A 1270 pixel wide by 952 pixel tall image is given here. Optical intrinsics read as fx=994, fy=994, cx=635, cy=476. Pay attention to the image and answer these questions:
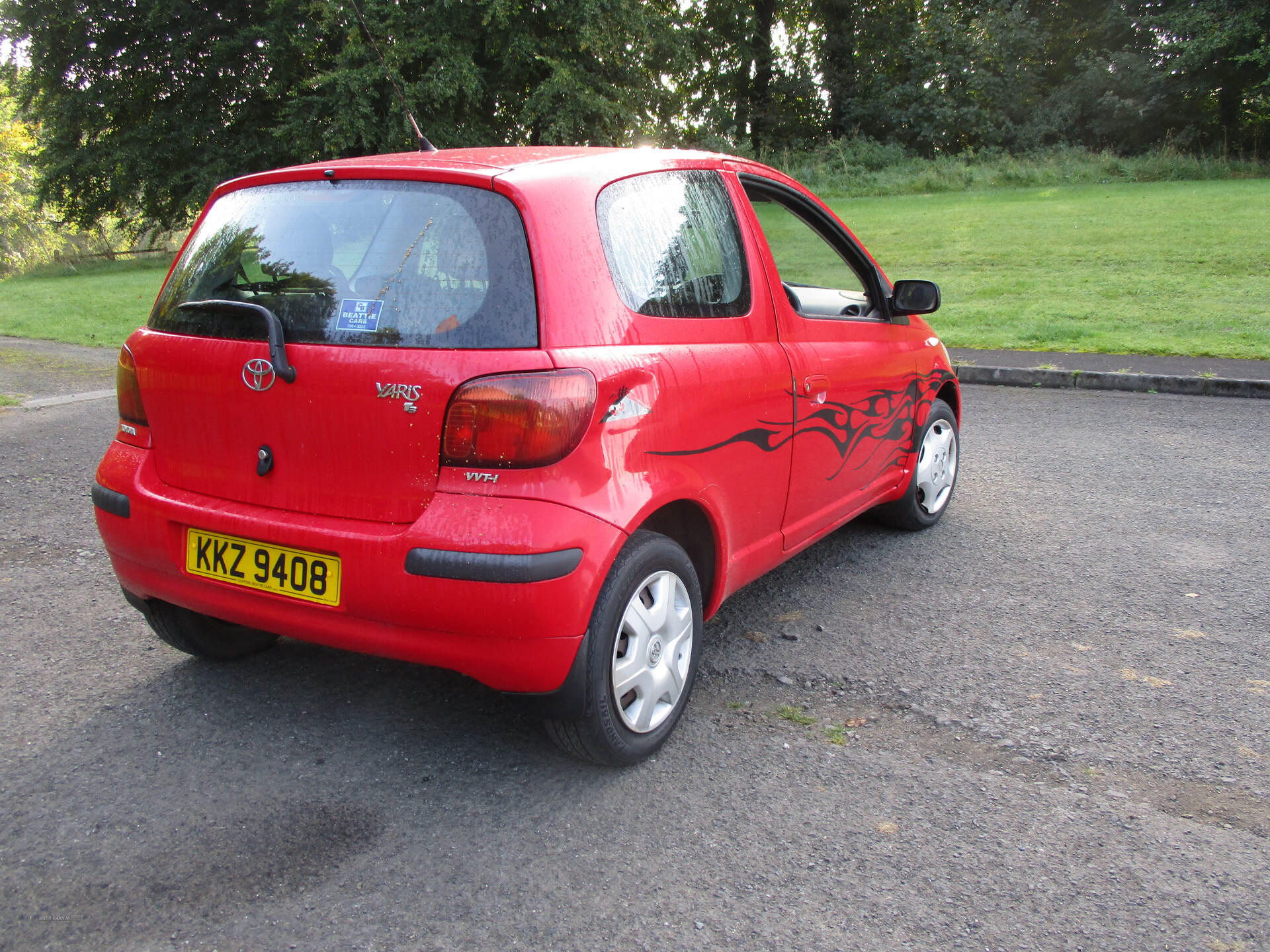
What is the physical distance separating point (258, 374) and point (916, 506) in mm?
3215

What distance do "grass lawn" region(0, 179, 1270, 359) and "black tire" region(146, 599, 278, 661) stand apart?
892 cm

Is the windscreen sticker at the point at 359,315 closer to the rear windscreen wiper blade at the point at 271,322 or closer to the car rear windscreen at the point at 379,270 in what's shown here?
the car rear windscreen at the point at 379,270

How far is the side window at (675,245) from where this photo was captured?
2.75 m

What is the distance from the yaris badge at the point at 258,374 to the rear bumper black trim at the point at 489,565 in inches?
24.4

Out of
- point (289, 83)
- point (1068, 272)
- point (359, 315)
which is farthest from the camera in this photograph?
point (289, 83)

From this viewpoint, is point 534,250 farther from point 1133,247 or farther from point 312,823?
point 1133,247

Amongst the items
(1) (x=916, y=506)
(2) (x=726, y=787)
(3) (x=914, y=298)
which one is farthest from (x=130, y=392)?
(1) (x=916, y=506)

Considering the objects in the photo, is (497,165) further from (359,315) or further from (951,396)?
(951,396)

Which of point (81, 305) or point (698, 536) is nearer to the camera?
point (698, 536)

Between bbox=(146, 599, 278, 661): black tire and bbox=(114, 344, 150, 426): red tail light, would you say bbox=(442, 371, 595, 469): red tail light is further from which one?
bbox=(146, 599, 278, 661): black tire

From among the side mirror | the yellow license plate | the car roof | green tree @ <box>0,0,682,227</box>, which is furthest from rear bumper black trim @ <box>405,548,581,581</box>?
green tree @ <box>0,0,682,227</box>

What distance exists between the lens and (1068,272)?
14.8 meters

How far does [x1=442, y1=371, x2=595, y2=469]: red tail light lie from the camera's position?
238 cm

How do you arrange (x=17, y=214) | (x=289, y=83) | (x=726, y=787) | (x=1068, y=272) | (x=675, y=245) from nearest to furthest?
(x=726, y=787)
(x=675, y=245)
(x=1068, y=272)
(x=289, y=83)
(x=17, y=214)
